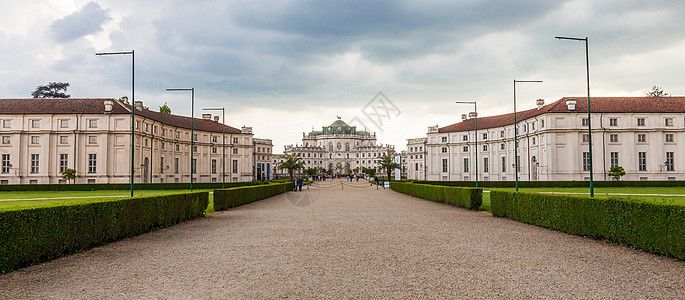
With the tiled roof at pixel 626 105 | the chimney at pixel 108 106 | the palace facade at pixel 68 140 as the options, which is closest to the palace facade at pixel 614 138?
the tiled roof at pixel 626 105

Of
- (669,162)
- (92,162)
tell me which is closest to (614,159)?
(669,162)

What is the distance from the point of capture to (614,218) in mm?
10711

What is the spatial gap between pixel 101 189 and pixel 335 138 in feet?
440

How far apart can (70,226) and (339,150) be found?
162642mm

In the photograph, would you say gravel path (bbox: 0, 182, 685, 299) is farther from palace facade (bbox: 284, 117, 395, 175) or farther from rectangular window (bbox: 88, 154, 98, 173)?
palace facade (bbox: 284, 117, 395, 175)

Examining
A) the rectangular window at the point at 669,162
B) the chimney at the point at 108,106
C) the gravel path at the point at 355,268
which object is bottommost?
the gravel path at the point at 355,268

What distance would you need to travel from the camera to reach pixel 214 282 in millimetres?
7148

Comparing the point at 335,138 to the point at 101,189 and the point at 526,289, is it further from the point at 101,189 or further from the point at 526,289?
the point at 526,289

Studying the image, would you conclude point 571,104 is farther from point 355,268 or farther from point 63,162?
point 63,162

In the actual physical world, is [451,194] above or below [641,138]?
below

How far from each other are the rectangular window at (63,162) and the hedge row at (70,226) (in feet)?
143

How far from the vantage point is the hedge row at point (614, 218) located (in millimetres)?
8805

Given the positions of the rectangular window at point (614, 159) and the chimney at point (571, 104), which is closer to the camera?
the rectangular window at point (614, 159)

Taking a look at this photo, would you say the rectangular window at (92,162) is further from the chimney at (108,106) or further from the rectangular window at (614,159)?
the rectangular window at (614,159)
